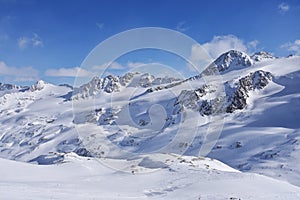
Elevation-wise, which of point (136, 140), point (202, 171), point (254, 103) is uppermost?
point (254, 103)

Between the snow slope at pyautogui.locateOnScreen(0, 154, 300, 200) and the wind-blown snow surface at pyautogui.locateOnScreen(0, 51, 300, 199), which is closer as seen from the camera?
the snow slope at pyautogui.locateOnScreen(0, 154, 300, 200)

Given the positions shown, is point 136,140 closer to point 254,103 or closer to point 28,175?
point 254,103

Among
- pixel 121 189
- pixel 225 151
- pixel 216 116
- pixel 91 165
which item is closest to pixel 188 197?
pixel 121 189

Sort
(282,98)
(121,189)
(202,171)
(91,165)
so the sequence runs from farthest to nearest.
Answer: (282,98), (91,165), (202,171), (121,189)

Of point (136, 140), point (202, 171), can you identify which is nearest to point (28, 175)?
point (202, 171)

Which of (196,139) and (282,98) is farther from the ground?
(282,98)

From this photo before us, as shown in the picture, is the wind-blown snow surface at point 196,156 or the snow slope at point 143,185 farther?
the wind-blown snow surface at point 196,156

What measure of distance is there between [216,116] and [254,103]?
1782cm

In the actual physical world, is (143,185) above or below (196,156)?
below

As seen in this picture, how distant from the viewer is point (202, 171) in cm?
4584

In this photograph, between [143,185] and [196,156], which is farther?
[196,156]

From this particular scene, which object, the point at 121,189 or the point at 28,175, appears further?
the point at 28,175

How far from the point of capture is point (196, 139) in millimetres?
135125

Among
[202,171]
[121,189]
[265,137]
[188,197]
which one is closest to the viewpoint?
[188,197]
